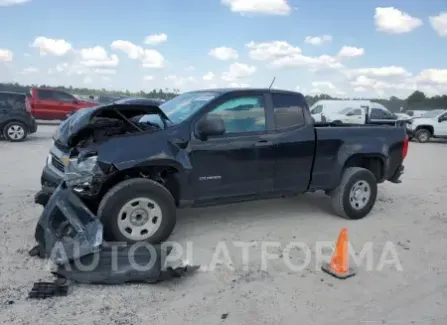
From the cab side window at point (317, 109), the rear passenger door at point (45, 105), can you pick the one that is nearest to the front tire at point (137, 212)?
the rear passenger door at point (45, 105)

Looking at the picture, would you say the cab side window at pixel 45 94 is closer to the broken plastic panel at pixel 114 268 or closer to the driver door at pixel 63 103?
the driver door at pixel 63 103

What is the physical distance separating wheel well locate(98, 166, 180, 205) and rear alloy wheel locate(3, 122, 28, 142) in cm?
1078

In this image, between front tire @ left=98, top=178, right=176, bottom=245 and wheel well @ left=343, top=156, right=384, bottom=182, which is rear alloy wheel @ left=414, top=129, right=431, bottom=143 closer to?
wheel well @ left=343, top=156, right=384, bottom=182

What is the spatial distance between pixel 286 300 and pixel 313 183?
249 cm

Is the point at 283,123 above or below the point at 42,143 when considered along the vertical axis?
above

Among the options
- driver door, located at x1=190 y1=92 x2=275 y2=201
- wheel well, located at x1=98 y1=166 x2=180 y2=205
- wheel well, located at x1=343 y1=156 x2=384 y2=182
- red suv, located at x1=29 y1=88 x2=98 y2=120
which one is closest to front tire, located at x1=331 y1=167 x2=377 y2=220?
wheel well, located at x1=343 y1=156 x2=384 y2=182

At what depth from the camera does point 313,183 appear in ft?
19.9

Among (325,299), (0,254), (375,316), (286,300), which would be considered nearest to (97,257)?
(0,254)

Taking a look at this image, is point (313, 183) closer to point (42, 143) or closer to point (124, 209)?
point (124, 209)

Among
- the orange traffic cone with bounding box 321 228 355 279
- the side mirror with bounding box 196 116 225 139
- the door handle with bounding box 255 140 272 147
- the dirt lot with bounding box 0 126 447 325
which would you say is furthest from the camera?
the door handle with bounding box 255 140 272 147

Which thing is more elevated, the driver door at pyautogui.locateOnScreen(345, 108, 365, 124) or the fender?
the driver door at pyautogui.locateOnScreen(345, 108, 365, 124)

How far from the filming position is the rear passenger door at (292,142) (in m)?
5.70

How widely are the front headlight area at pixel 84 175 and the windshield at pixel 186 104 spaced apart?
1153 millimetres

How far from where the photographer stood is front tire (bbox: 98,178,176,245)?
4.54 metres
